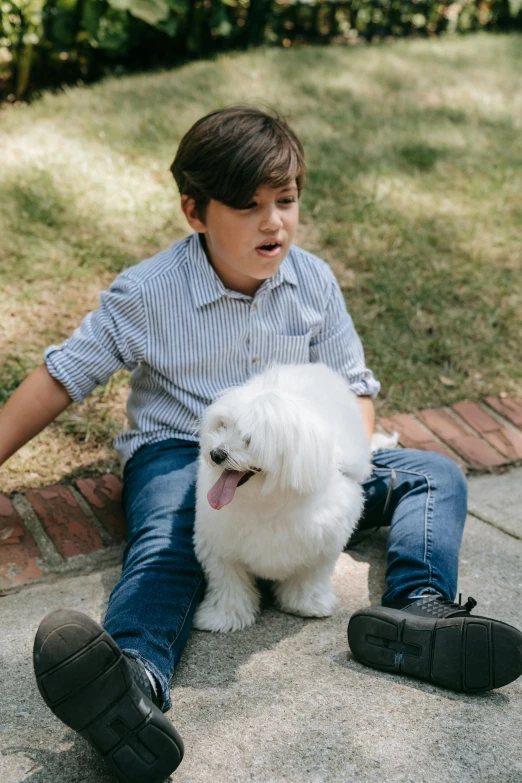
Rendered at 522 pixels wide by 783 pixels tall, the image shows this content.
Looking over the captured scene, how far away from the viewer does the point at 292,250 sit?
2.67 metres

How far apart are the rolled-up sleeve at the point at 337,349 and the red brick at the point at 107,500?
31.8 inches

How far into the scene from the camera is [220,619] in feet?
7.20

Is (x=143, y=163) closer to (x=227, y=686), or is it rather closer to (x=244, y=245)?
(x=244, y=245)

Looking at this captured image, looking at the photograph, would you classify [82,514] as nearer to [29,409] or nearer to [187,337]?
[29,409]

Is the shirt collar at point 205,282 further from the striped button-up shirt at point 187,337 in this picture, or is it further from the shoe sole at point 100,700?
the shoe sole at point 100,700

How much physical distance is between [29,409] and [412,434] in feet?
5.08

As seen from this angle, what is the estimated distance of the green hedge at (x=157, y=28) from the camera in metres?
4.88

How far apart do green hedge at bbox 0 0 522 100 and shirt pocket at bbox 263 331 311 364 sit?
10.5 ft

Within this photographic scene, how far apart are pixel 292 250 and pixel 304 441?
1.00 metres

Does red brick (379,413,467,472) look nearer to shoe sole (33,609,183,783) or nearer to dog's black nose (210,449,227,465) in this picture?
dog's black nose (210,449,227,465)

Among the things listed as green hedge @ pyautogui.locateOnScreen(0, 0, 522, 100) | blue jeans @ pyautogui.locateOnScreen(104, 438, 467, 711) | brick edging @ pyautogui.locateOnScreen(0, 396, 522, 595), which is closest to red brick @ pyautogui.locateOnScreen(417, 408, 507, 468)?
brick edging @ pyautogui.locateOnScreen(0, 396, 522, 595)

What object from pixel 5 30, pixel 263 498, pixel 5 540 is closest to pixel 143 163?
pixel 5 30

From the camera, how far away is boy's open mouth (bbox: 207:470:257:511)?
1919mm

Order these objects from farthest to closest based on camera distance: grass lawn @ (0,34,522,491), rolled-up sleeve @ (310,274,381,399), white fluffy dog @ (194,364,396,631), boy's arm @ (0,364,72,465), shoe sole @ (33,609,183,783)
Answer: grass lawn @ (0,34,522,491), rolled-up sleeve @ (310,274,381,399), boy's arm @ (0,364,72,465), white fluffy dog @ (194,364,396,631), shoe sole @ (33,609,183,783)
